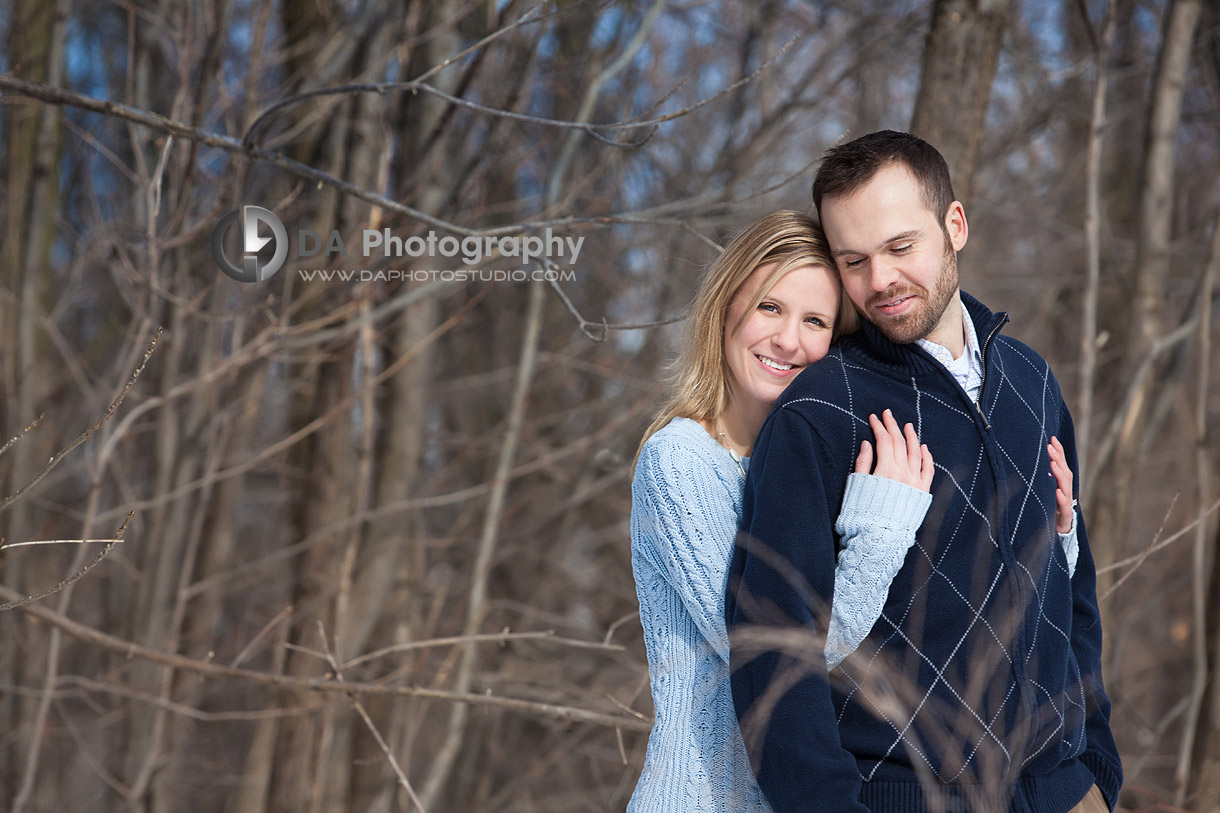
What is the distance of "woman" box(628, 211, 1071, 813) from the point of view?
1.70m

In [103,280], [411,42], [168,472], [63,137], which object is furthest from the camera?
[103,280]

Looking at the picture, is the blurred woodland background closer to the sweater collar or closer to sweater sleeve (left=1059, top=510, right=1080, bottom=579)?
sweater sleeve (left=1059, top=510, right=1080, bottom=579)

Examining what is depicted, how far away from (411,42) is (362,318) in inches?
43.7

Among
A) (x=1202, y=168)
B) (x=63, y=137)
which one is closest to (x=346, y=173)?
(x=63, y=137)

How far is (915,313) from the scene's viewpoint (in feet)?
6.14

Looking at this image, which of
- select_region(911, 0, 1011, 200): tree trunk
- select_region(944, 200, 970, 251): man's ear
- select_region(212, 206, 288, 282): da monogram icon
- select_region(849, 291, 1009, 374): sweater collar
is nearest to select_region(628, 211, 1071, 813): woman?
select_region(849, 291, 1009, 374): sweater collar

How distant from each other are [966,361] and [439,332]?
2.26 m

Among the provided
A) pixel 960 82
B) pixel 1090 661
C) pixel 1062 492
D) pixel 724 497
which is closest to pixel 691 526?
pixel 724 497

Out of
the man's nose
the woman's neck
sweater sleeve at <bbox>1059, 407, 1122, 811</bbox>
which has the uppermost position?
the man's nose

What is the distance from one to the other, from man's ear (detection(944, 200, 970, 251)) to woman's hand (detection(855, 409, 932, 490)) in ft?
1.32

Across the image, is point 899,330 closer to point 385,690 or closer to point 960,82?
point 960,82

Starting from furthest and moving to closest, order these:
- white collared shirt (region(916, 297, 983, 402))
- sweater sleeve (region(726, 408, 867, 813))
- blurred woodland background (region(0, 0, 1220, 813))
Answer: blurred woodland background (region(0, 0, 1220, 813)) < white collared shirt (region(916, 297, 983, 402)) < sweater sleeve (region(726, 408, 867, 813))

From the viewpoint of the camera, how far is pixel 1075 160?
20.1 ft

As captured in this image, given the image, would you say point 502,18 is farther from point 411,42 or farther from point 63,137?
point 63,137
